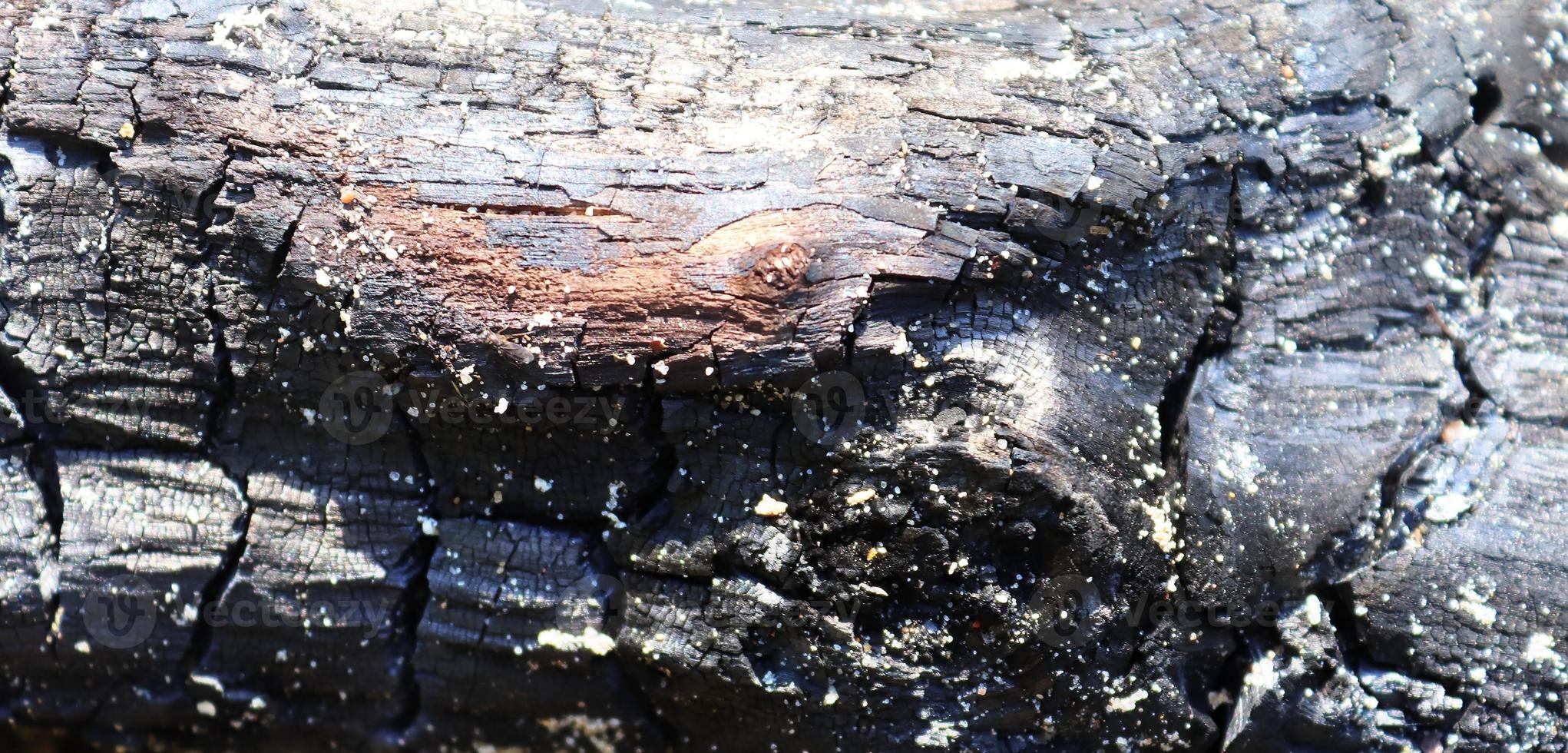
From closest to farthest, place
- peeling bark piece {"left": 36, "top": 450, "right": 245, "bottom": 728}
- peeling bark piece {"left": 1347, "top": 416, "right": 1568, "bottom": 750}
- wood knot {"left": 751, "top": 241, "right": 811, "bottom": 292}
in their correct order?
1. wood knot {"left": 751, "top": 241, "right": 811, "bottom": 292}
2. peeling bark piece {"left": 1347, "top": 416, "right": 1568, "bottom": 750}
3. peeling bark piece {"left": 36, "top": 450, "right": 245, "bottom": 728}

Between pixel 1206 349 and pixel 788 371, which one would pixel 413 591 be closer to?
pixel 788 371

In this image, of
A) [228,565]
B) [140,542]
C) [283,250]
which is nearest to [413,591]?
[228,565]

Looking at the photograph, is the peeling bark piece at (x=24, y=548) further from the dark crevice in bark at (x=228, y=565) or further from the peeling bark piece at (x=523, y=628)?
the peeling bark piece at (x=523, y=628)

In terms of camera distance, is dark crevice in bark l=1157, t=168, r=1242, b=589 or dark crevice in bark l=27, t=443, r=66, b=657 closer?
dark crevice in bark l=1157, t=168, r=1242, b=589

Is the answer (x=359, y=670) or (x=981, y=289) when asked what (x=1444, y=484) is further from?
(x=359, y=670)

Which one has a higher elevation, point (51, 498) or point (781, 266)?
point (781, 266)

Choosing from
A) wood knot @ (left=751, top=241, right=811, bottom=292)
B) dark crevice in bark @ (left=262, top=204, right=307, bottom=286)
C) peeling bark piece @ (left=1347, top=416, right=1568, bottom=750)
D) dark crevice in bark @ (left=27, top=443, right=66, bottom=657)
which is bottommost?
peeling bark piece @ (left=1347, top=416, right=1568, bottom=750)

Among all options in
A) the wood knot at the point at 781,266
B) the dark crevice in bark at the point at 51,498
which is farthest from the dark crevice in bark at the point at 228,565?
the wood knot at the point at 781,266

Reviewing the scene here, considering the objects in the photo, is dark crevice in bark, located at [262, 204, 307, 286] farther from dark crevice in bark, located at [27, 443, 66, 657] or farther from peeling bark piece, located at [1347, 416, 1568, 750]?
peeling bark piece, located at [1347, 416, 1568, 750]

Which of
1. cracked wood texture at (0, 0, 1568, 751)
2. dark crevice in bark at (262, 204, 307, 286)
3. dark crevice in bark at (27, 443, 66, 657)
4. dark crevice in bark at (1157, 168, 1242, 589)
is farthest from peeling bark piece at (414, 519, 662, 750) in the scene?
dark crevice in bark at (1157, 168, 1242, 589)
